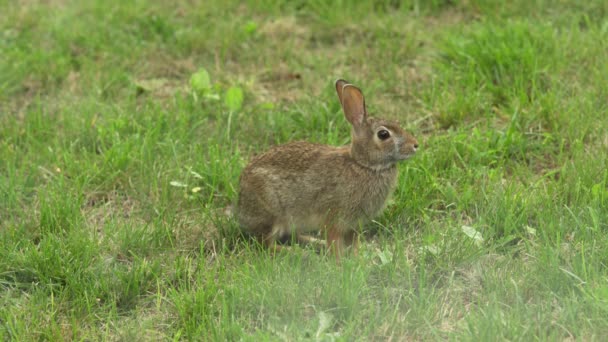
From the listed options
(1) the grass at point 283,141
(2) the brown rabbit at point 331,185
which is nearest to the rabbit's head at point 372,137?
(2) the brown rabbit at point 331,185

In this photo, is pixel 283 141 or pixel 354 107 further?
pixel 283 141

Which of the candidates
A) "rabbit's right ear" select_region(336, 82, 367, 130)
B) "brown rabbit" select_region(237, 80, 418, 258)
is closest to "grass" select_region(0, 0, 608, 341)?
"brown rabbit" select_region(237, 80, 418, 258)

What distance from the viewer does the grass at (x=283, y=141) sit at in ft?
12.6

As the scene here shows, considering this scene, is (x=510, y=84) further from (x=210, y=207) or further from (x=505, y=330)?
(x=505, y=330)

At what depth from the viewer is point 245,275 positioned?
4047 mm

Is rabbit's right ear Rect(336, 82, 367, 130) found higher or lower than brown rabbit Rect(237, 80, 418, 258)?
higher

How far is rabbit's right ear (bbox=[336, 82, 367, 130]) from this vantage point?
452cm

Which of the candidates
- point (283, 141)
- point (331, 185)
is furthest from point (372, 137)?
point (283, 141)

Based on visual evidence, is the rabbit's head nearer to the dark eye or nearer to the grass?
the dark eye

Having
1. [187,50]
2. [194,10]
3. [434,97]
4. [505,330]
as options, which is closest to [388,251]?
[505,330]

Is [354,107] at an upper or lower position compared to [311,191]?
upper

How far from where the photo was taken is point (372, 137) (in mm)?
4520

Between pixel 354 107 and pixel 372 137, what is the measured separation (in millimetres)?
196

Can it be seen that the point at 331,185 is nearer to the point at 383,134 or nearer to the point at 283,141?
the point at 383,134
